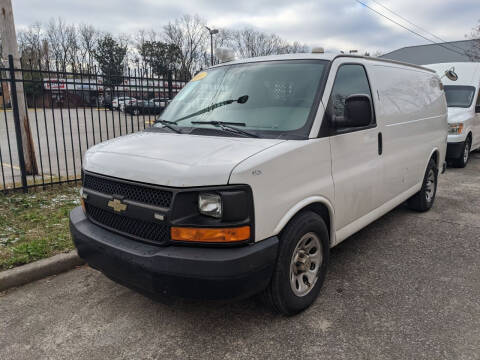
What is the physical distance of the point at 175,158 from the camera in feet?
8.36

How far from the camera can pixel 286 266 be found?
2686mm

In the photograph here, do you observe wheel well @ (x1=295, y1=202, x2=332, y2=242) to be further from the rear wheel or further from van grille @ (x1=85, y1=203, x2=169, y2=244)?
the rear wheel

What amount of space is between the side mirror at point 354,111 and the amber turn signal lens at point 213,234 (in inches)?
52.4

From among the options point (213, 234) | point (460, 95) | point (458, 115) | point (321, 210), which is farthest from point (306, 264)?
point (460, 95)

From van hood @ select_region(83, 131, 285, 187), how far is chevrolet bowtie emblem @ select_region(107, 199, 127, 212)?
186 mm

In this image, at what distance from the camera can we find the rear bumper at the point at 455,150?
927cm

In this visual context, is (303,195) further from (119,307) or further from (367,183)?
(119,307)

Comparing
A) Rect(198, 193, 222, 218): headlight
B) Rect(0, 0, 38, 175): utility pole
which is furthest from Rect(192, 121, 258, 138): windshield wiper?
Rect(0, 0, 38, 175): utility pole

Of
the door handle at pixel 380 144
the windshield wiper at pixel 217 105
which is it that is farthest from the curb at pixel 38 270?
the door handle at pixel 380 144

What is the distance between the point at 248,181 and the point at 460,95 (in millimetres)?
10166

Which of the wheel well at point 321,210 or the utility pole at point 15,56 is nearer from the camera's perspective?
the wheel well at point 321,210

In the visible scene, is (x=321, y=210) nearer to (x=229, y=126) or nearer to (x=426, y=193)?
(x=229, y=126)

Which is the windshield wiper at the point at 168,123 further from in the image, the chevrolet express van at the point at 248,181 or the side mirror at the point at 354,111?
the side mirror at the point at 354,111

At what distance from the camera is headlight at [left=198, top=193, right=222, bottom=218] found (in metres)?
2.36
